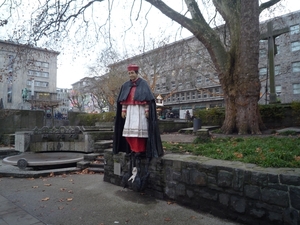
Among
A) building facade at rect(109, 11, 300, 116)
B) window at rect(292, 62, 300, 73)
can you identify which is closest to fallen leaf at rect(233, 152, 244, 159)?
building facade at rect(109, 11, 300, 116)

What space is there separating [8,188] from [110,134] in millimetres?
5435

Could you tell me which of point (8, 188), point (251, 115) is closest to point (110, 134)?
point (8, 188)

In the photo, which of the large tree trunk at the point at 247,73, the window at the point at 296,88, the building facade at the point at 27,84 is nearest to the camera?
the large tree trunk at the point at 247,73

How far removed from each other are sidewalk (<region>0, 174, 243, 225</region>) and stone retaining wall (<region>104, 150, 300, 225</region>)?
0.20 metres

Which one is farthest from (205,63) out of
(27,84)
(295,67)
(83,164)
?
(27,84)

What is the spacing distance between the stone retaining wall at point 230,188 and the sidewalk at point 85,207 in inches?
7.8

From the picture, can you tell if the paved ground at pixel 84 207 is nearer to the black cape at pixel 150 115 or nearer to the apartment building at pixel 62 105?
the black cape at pixel 150 115

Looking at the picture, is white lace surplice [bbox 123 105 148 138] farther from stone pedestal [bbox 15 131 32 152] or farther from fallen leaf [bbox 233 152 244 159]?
stone pedestal [bbox 15 131 32 152]

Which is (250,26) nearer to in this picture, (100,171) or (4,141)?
(100,171)

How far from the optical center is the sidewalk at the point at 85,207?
11.2 feet

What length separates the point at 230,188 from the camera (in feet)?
10.9

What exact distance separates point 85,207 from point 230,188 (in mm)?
2492

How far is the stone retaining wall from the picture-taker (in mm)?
2795

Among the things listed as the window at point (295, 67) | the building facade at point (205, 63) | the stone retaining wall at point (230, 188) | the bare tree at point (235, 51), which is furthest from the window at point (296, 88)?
the stone retaining wall at point (230, 188)
